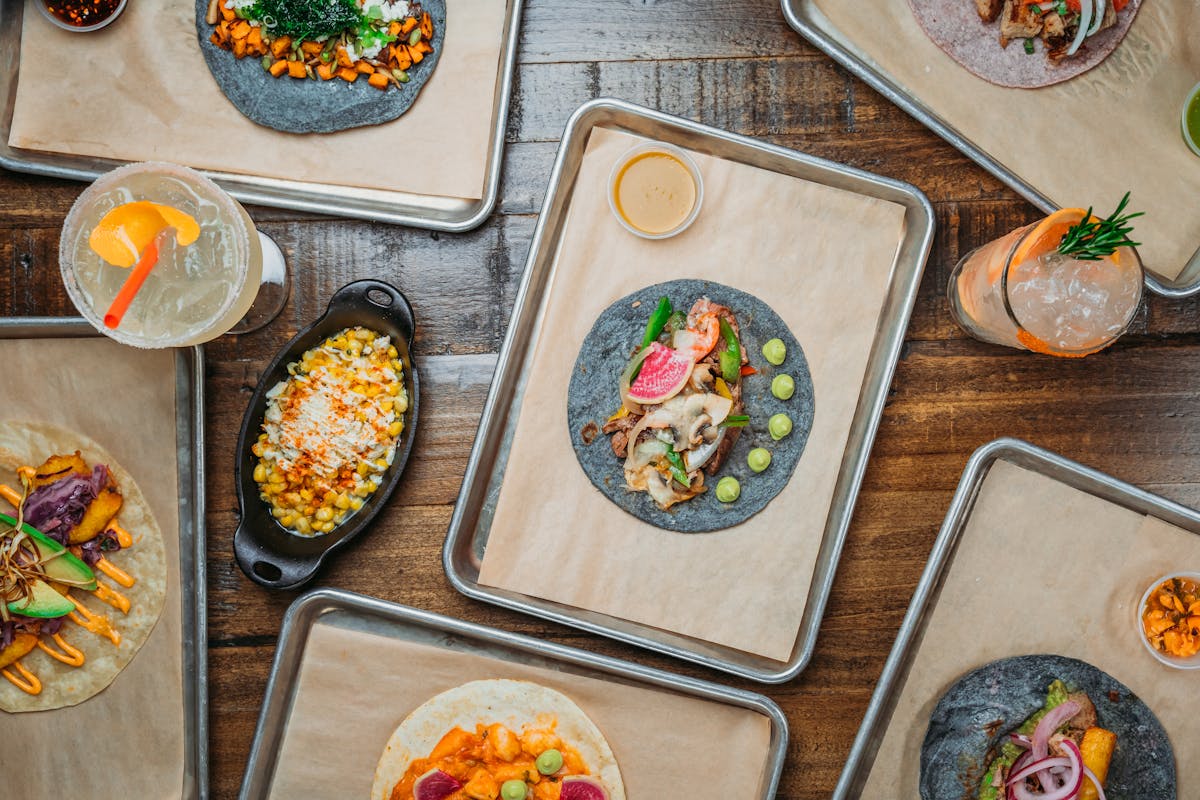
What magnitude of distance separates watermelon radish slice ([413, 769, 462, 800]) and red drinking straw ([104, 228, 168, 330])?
65.4 inches

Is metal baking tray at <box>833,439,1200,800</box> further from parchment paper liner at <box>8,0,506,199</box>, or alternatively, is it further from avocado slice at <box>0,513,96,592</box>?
avocado slice at <box>0,513,96,592</box>

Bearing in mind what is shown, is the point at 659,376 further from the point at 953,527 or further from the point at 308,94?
the point at 308,94

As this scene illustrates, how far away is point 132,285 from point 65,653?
1.23 m

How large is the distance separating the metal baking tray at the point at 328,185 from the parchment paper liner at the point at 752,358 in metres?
0.34

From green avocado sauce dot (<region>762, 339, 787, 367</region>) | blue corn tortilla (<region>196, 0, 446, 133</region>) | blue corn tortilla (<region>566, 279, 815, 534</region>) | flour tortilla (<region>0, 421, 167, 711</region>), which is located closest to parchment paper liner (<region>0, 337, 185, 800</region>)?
flour tortilla (<region>0, 421, 167, 711</region>)

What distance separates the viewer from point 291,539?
8.66ft

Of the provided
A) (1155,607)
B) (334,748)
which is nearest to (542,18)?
(334,748)

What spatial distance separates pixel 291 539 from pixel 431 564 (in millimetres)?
448

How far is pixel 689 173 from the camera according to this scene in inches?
106

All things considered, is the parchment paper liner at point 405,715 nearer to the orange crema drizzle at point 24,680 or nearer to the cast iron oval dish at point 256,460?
the cast iron oval dish at point 256,460

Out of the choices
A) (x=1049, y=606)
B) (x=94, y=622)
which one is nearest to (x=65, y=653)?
(x=94, y=622)

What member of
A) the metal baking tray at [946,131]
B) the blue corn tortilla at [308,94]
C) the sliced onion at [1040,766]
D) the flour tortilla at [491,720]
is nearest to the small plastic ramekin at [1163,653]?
the sliced onion at [1040,766]

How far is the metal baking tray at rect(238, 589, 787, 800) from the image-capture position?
260 centimetres

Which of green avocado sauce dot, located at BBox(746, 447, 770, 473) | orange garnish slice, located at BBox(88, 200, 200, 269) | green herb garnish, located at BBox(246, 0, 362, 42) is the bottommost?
green avocado sauce dot, located at BBox(746, 447, 770, 473)
